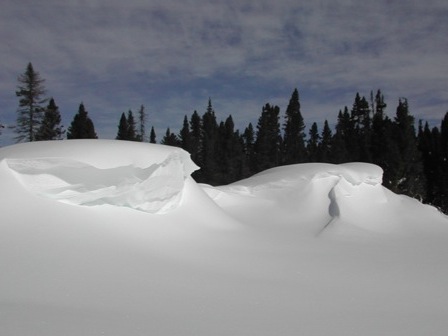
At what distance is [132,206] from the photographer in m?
7.18

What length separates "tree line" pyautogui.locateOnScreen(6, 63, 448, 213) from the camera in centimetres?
2931

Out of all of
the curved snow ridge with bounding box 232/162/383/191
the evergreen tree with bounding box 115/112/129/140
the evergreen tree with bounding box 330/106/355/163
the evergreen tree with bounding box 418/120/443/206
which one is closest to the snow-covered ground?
the curved snow ridge with bounding box 232/162/383/191

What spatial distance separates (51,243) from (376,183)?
1212 centimetres

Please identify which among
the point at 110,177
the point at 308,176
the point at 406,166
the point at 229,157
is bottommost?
the point at 110,177

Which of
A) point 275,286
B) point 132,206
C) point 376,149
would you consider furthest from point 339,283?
point 376,149

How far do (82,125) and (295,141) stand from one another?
1176 inches

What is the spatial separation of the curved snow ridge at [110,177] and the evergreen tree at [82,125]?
93.7 ft

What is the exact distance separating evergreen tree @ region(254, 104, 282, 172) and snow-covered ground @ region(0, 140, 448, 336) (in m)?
33.8

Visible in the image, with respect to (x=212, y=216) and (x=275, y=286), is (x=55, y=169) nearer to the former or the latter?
(x=212, y=216)

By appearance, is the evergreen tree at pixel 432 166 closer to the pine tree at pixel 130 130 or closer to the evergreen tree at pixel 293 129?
the evergreen tree at pixel 293 129

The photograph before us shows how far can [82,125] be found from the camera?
34.5m

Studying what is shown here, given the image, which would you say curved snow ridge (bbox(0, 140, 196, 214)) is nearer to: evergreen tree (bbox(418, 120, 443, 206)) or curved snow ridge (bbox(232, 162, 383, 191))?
curved snow ridge (bbox(232, 162, 383, 191))

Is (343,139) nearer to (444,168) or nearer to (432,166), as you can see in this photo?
(432,166)

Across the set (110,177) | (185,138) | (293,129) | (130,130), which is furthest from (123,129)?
(110,177)
